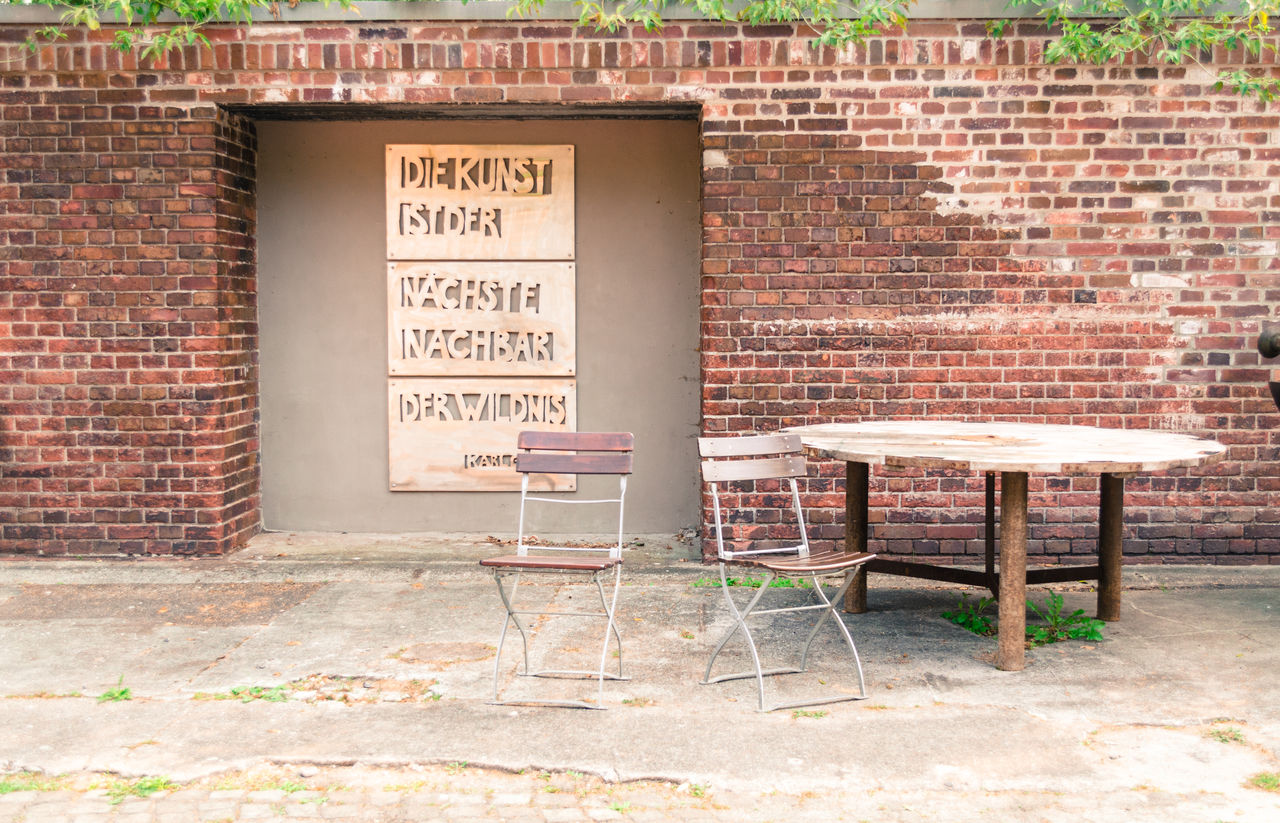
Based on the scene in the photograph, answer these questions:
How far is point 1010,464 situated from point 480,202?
4.14m

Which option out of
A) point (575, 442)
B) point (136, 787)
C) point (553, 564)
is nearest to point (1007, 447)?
point (575, 442)

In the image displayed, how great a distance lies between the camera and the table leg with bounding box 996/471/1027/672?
4727 millimetres

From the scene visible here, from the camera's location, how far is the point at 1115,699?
4406mm

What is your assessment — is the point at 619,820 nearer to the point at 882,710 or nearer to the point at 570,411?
the point at 882,710

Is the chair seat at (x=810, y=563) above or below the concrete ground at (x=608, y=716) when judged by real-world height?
above

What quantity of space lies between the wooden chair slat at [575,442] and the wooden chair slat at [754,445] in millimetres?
354

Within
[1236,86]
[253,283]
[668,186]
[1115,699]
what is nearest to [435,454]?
[253,283]

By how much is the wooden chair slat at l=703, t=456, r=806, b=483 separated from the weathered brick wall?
4.83 feet

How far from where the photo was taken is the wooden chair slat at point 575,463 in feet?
16.4

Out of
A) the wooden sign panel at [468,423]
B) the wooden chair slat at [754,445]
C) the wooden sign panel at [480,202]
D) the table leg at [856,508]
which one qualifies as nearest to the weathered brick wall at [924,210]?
the wooden sign panel at [480,202]

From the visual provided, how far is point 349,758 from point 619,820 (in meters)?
0.99

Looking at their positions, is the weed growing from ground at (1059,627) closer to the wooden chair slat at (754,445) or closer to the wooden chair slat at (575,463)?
the wooden chair slat at (754,445)

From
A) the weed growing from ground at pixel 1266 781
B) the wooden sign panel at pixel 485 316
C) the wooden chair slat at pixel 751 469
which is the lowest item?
the weed growing from ground at pixel 1266 781

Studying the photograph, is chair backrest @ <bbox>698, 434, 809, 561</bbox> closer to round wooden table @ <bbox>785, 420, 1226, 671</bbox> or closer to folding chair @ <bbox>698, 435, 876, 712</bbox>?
folding chair @ <bbox>698, 435, 876, 712</bbox>
